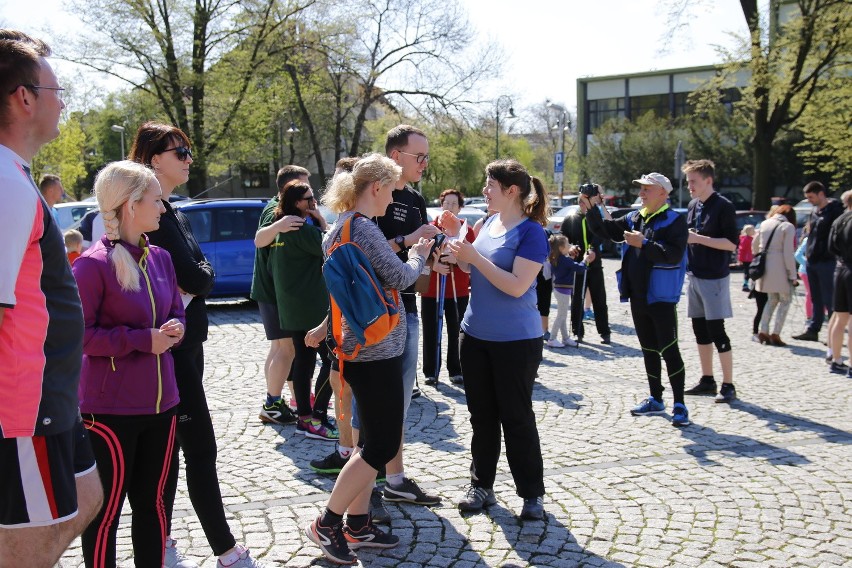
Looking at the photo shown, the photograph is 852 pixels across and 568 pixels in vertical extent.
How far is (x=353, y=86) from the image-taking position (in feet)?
112

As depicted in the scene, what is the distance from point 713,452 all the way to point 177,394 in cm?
398

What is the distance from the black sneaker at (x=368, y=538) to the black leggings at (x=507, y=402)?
77 cm

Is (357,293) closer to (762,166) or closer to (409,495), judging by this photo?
(409,495)

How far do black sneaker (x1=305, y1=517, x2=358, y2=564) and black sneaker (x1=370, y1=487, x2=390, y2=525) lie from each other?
0.44 m

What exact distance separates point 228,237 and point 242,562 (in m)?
10.0

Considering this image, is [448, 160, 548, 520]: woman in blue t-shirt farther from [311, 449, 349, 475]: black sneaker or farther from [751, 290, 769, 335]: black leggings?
[751, 290, 769, 335]: black leggings

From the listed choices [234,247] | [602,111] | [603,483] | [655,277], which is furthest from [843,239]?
[602,111]

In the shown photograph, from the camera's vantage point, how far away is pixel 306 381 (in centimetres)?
613

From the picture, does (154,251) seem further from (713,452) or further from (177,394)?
(713,452)

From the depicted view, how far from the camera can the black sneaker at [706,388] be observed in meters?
7.52

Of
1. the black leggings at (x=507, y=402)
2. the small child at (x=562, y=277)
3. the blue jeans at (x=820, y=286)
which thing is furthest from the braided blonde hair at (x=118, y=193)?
the blue jeans at (x=820, y=286)

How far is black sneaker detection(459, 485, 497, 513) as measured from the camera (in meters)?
4.54

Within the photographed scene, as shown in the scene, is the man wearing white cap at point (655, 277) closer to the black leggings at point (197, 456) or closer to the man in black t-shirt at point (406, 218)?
the man in black t-shirt at point (406, 218)

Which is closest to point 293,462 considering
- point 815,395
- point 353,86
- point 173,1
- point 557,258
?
point 815,395
